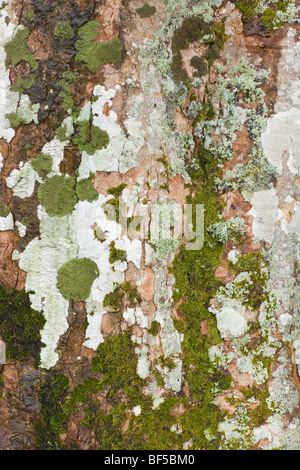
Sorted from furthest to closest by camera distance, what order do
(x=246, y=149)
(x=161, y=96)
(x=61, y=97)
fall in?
(x=246, y=149), (x=161, y=96), (x=61, y=97)

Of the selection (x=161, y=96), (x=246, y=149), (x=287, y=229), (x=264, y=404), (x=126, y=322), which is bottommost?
(x=264, y=404)

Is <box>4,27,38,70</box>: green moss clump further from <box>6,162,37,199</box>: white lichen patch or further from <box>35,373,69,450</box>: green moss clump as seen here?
<box>35,373,69,450</box>: green moss clump

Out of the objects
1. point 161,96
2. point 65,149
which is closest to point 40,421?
point 65,149

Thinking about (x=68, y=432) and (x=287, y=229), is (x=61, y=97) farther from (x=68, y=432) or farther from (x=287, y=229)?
(x=68, y=432)

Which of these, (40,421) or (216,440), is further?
(216,440)

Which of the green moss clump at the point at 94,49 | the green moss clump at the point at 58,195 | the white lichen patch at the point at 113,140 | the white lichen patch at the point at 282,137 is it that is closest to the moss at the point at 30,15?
the green moss clump at the point at 94,49

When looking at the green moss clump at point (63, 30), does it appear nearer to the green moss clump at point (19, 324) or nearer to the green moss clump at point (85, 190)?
the green moss clump at point (85, 190)

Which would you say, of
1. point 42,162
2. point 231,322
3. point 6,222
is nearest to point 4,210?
point 6,222
